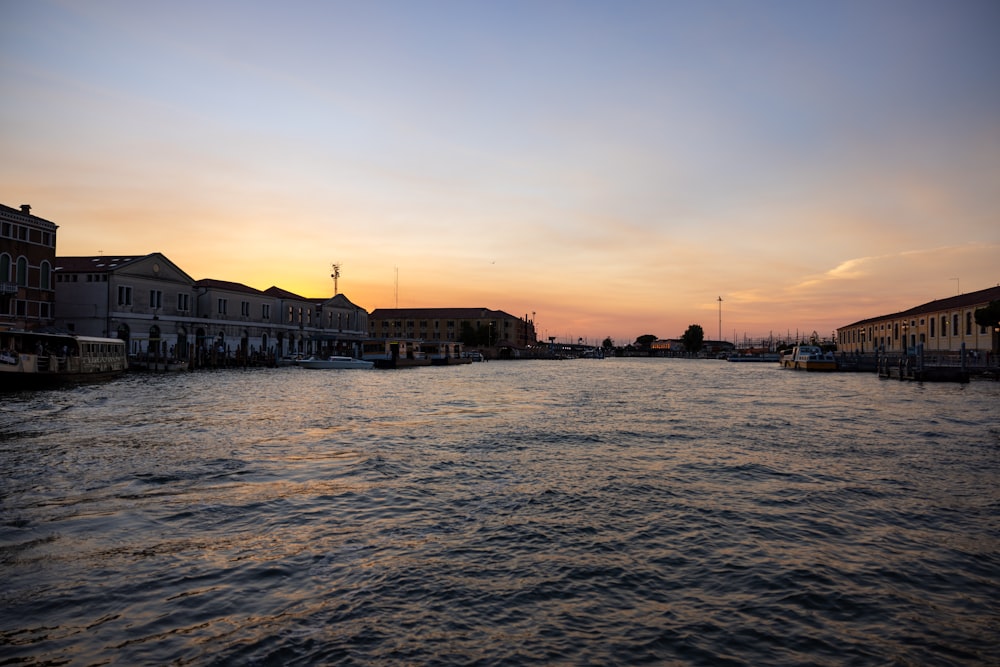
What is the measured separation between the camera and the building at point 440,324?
15425cm

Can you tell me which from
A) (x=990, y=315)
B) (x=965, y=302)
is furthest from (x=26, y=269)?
(x=965, y=302)

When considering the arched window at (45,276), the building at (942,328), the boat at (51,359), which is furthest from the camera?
the building at (942,328)

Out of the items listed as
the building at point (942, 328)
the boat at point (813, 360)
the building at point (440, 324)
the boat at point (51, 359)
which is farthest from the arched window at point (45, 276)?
the building at point (440, 324)

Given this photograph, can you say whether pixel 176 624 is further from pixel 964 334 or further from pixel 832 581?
pixel 964 334

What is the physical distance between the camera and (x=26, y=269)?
165ft

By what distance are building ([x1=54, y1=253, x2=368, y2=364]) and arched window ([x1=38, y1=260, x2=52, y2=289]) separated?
5.33 m

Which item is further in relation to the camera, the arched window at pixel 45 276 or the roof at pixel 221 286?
the roof at pixel 221 286

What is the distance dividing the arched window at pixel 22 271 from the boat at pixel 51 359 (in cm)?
1061

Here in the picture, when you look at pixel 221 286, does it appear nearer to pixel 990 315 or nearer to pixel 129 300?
pixel 129 300

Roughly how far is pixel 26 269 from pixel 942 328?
96.9 metres

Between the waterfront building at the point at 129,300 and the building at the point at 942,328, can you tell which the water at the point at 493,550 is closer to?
the waterfront building at the point at 129,300

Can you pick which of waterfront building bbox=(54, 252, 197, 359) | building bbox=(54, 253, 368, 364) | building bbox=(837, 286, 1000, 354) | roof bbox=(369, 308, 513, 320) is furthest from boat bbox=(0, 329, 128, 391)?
roof bbox=(369, 308, 513, 320)

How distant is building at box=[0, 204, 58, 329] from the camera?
48156mm

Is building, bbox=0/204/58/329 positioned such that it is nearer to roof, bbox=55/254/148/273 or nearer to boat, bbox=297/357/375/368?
roof, bbox=55/254/148/273
